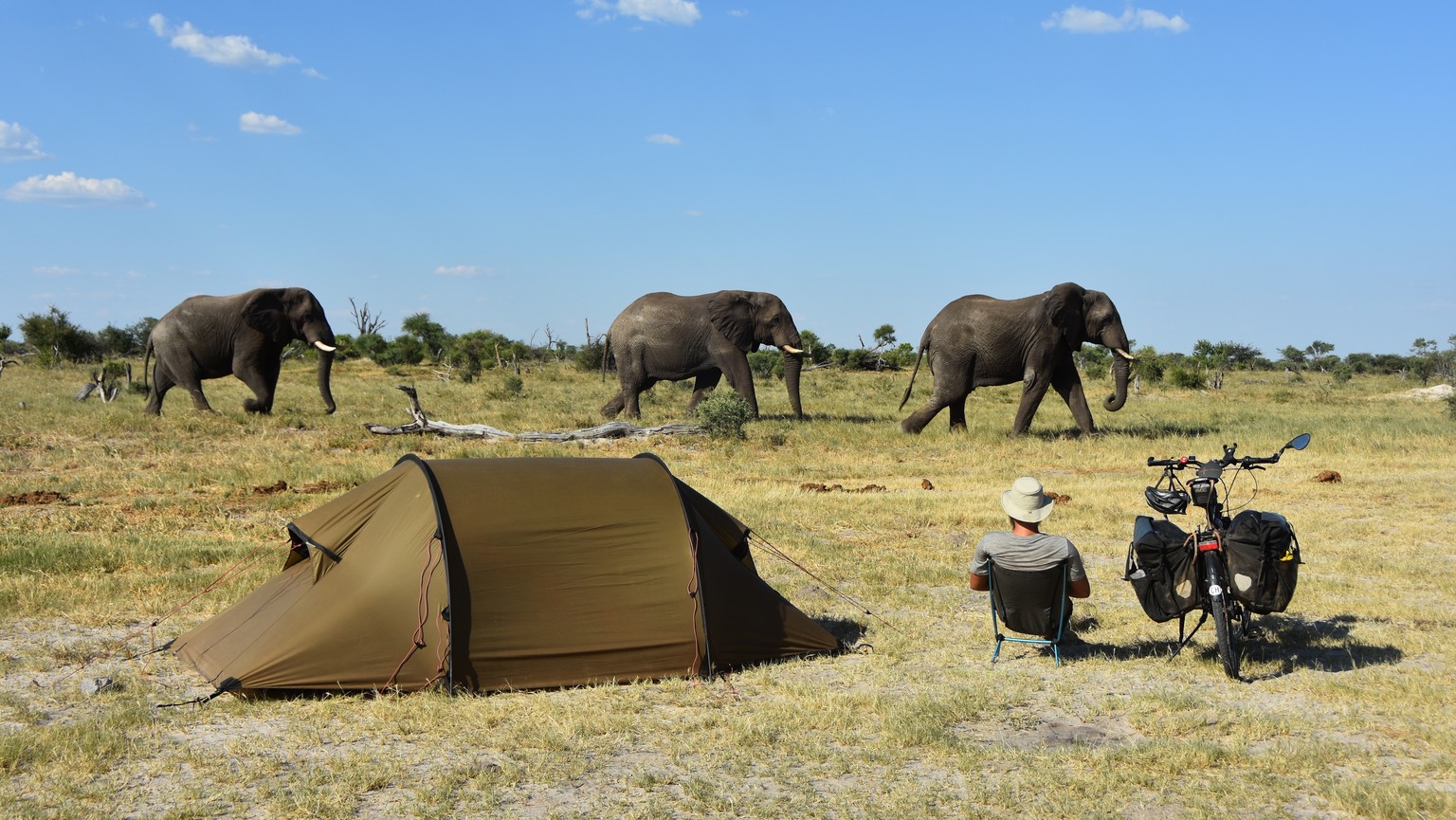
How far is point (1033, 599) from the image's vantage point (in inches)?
310

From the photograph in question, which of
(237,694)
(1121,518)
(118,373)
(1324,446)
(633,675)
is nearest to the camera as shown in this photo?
(237,694)

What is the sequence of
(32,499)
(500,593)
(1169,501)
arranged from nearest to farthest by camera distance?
(500,593) < (1169,501) < (32,499)

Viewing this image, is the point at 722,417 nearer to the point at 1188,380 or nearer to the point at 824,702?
the point at 824,702

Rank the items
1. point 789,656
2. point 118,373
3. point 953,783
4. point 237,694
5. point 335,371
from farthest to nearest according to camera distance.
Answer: point 335,371 → point 118,373 → point 789,656 → point 237,694 → point 953,783

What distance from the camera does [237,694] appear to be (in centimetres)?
729

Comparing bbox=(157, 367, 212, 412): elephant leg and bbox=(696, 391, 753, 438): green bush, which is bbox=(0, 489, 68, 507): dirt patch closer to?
bbox=(157, 367, 212, 412): elephant leg

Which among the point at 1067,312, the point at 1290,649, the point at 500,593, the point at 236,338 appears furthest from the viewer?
the point at 236,338

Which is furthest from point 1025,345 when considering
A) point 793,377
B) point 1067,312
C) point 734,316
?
point 734,316

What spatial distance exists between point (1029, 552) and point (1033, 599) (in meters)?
0.38

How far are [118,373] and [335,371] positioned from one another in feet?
31.5

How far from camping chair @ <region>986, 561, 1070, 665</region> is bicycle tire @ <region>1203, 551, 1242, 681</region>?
0.86 m

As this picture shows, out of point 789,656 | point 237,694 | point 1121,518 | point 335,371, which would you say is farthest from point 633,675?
point 335,371

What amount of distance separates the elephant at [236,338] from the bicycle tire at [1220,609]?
20810 mm

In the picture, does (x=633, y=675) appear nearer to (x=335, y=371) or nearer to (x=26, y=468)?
(x=26, y=468)
